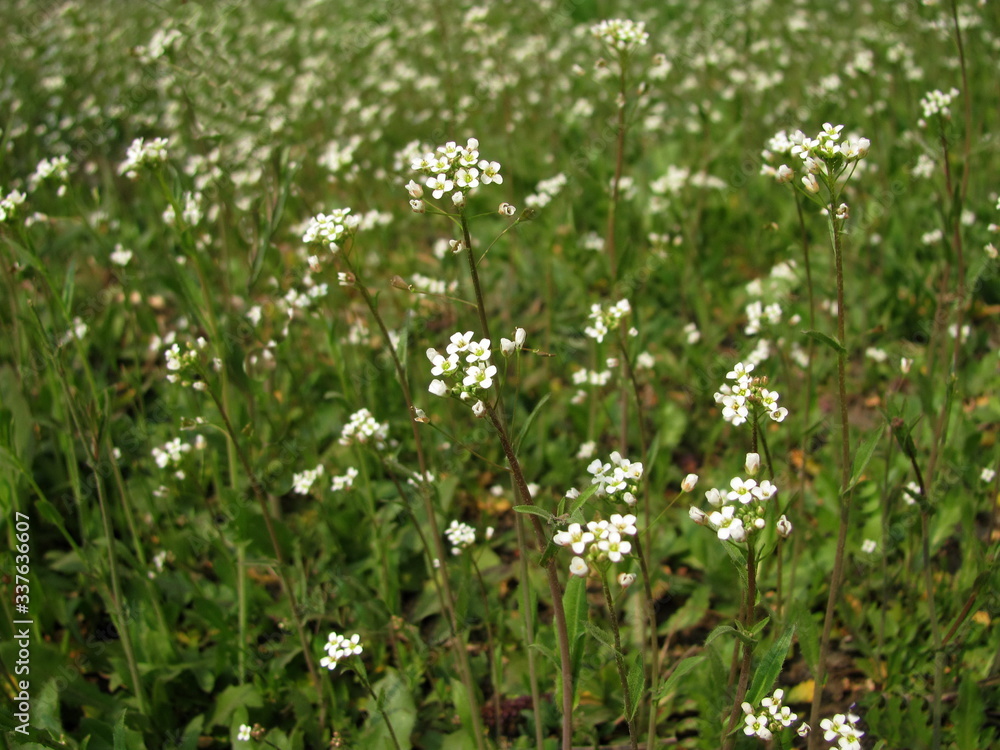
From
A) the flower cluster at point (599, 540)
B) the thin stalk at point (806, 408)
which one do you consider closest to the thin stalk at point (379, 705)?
the flower cluster at point (599, 540)

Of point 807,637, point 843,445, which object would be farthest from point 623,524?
point 807,637

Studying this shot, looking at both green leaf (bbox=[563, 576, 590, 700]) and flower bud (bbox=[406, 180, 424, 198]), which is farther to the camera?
green leaf (bbox=[563, 576, 590, 700])

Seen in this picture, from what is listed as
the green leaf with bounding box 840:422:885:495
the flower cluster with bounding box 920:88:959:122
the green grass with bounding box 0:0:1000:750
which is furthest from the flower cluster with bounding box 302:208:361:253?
Result: the flower cluster with bounding box 920:88:959:122

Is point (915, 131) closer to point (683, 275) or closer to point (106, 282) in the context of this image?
point (683, 275)

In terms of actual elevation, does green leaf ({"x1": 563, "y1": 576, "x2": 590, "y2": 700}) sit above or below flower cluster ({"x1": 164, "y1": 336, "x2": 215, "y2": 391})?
below

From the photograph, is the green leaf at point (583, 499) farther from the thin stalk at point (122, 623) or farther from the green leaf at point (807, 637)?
the thin stalk at point (122, 623)

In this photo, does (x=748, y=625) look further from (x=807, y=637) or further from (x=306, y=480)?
(x=306, y=480)

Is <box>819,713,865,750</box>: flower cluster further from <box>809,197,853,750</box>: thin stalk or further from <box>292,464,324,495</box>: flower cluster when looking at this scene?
<box>292,464,324,495</box>: flower cluster
